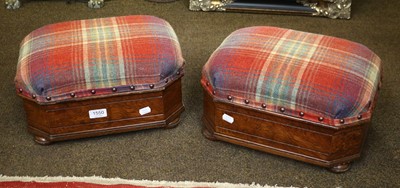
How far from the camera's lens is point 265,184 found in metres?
1.47

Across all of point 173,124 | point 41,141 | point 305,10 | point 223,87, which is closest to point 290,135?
point 223,87

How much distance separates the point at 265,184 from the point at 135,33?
609mm

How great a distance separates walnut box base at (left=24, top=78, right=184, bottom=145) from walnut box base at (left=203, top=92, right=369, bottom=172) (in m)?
0.15

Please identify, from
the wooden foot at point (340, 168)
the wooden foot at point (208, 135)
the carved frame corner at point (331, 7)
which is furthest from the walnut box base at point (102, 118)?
the carved frame corner at point (331, 7)

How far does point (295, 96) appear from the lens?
4.65ft

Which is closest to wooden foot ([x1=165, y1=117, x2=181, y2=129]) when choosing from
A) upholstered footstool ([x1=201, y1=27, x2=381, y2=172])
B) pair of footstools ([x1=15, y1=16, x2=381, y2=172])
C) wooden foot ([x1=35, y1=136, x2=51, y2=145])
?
pair of footstools ([x1=15, y1=16, x2=381, y2=172])

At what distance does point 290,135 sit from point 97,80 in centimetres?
57

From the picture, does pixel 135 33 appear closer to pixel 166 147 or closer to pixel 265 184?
pixel 166 147

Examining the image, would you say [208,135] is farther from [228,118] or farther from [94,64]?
[94,64]

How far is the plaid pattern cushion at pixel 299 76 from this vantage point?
1399mm

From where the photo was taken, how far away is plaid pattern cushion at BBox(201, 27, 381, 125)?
1399 millimetres

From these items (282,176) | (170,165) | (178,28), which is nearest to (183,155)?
(170,165)

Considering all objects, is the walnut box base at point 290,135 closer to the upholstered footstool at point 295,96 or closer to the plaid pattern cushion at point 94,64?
the upholstered footstool at point 295,96

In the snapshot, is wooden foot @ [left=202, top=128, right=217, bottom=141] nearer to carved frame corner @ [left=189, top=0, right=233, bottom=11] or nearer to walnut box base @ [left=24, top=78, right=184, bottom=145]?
walnut box base @ [left=24, top=78, right=184, bottom=145]
